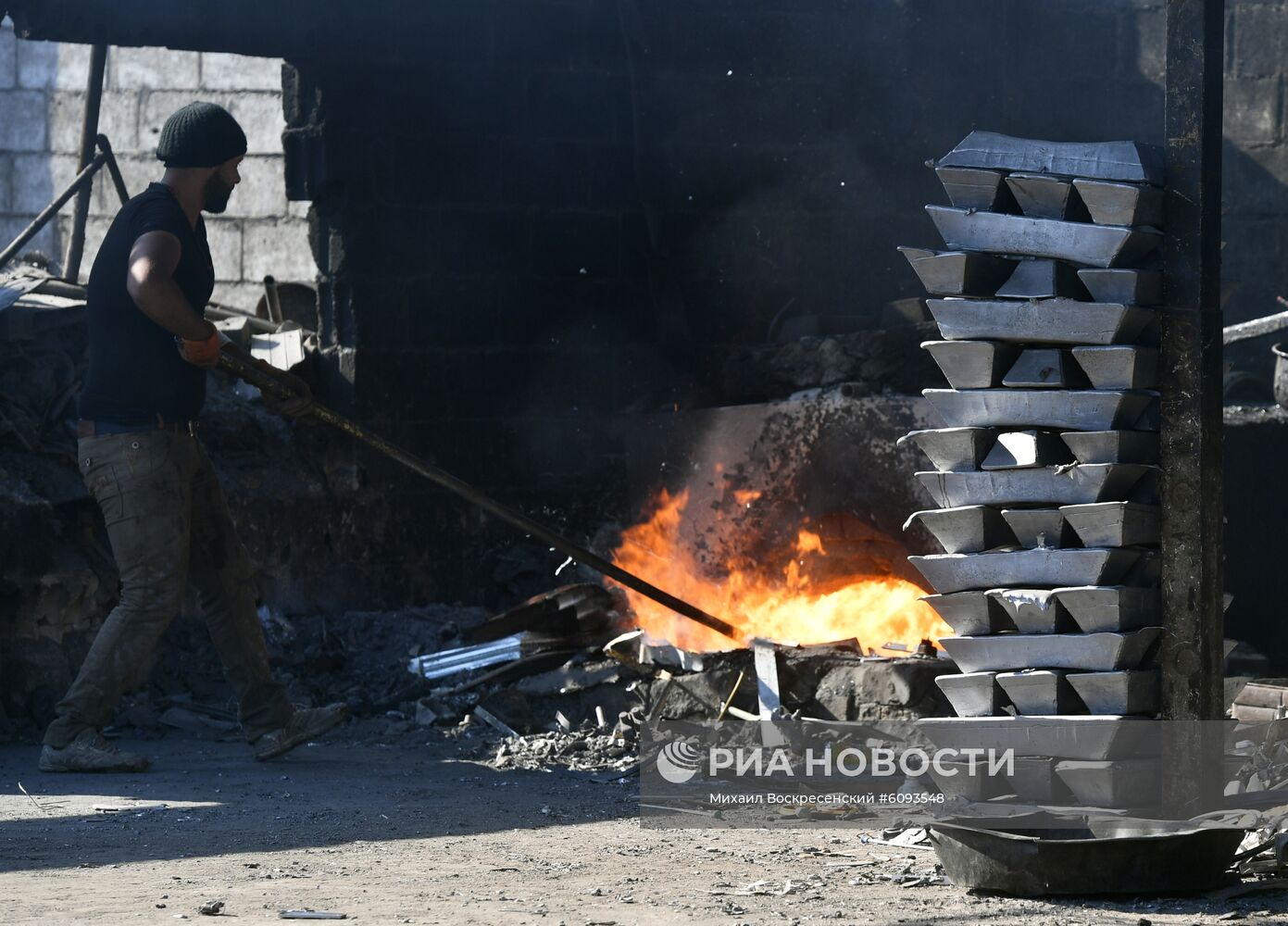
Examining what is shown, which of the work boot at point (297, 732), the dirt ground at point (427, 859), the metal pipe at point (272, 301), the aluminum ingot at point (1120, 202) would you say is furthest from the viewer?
the metal pipe at point (272, 301)

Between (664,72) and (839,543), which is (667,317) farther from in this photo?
(839,543)

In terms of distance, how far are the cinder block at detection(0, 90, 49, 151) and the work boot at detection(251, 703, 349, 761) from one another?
7270 millimetres

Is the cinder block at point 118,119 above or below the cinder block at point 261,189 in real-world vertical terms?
above

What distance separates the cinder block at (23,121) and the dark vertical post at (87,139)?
3457 millimetres

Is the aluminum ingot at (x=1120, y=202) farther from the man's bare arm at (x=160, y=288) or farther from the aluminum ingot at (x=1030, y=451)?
the man's bare arm at (x=160, y=288)

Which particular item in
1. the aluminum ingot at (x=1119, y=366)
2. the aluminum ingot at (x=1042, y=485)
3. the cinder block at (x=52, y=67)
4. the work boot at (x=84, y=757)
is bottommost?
the work boot at (x=84, y=757)

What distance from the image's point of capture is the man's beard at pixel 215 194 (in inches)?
245

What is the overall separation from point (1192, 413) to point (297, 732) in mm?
3528

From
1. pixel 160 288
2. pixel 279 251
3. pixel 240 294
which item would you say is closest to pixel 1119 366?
pixel 160 288

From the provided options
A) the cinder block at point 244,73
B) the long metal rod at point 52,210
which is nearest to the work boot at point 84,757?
the long metal rod at point 52,210

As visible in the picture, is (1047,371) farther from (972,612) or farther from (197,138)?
(197,138)

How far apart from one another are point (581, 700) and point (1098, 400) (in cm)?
312

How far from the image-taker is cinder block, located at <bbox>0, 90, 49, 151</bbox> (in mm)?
12281


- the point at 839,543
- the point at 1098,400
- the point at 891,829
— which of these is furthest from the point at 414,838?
the point at 839,543
